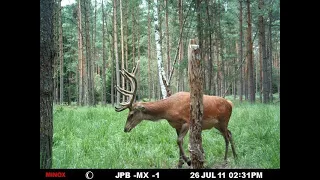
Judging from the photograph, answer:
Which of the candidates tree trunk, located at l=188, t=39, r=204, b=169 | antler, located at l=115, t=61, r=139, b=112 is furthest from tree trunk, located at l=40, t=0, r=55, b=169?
antler, located at l=115, t=61, r=139, b=112

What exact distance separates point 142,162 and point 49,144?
5.18ft

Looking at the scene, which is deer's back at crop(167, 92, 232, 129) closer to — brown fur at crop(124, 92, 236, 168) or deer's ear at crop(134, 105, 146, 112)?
brown fur at crop(124, 92, 236, 168)

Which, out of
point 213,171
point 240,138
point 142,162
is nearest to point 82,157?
point 142,162

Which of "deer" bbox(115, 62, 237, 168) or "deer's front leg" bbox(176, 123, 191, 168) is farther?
"deer" bbox(115, 62, 237, 168)

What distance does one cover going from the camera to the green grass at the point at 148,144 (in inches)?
178

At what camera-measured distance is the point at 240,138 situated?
592 cm

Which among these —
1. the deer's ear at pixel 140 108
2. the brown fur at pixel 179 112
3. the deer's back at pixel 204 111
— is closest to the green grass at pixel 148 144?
the brown fur at pixel 179 112

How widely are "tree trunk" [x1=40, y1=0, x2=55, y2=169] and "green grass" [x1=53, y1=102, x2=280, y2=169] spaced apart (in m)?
0.48

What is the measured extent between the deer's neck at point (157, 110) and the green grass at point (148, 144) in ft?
1.87

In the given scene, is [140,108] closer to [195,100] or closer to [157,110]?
[157,110]

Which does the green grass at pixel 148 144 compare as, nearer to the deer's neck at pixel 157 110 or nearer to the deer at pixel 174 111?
the deer at pixel 174 111

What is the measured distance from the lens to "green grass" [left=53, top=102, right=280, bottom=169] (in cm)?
452
